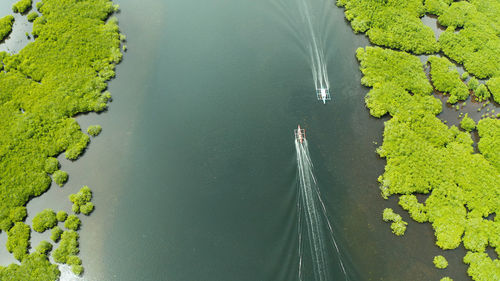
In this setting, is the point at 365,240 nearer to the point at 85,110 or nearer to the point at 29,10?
the point at 85,110

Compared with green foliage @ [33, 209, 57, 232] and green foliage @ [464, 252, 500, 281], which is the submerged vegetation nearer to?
green foliage @ [33, 209, 57, 232]

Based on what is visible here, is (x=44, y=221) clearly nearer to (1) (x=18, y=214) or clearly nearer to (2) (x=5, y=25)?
(1) (x=18, y=214)

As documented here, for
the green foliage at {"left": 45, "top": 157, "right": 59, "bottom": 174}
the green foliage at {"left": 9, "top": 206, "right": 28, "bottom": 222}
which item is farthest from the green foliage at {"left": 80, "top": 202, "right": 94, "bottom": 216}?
the green foliage at {"left": 45, "top": 157, "right": 59, "bottom": 174}

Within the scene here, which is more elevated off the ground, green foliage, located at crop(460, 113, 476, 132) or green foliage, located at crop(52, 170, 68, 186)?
green foliage, located at crop(460, 113, 476, 132)

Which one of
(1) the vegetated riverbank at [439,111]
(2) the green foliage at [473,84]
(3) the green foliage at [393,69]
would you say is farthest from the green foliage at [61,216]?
(2) the green foliage at [473,84]

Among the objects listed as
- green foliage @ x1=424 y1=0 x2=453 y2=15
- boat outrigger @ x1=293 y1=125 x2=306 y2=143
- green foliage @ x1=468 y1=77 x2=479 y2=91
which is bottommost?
boat outrigger @ x1=293 y1=125 x2=306 y2=143
